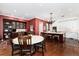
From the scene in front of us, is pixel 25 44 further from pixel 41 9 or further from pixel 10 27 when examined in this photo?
pixel 41 9

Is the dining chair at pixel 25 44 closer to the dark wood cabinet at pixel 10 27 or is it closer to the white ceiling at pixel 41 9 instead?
the dark wood cabinet at pixel 10 27

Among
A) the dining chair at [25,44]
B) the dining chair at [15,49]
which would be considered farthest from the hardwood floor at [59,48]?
the dining chair at [25,44]

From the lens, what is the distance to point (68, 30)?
2490 mm

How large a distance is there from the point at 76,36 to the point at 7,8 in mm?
1606

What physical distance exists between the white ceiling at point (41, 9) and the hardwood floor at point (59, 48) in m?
0.56

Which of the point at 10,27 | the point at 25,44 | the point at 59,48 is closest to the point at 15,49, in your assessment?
the point at 25,44

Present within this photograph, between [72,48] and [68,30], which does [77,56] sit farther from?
[68,30]

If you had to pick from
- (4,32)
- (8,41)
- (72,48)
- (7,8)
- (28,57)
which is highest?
(7,8)

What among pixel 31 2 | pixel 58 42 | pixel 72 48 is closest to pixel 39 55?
pixel 58 42

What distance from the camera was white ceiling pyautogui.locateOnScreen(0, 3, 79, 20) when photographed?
2.47m

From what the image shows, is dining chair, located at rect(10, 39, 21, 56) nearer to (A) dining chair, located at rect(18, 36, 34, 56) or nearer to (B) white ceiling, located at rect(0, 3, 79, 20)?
(A) dining chair, located at rect(18, 36, 34, 56)

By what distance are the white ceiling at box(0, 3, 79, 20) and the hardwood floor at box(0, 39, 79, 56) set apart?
0.56m

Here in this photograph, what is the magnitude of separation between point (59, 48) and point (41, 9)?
0.94 m

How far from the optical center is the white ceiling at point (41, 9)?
2467mm
